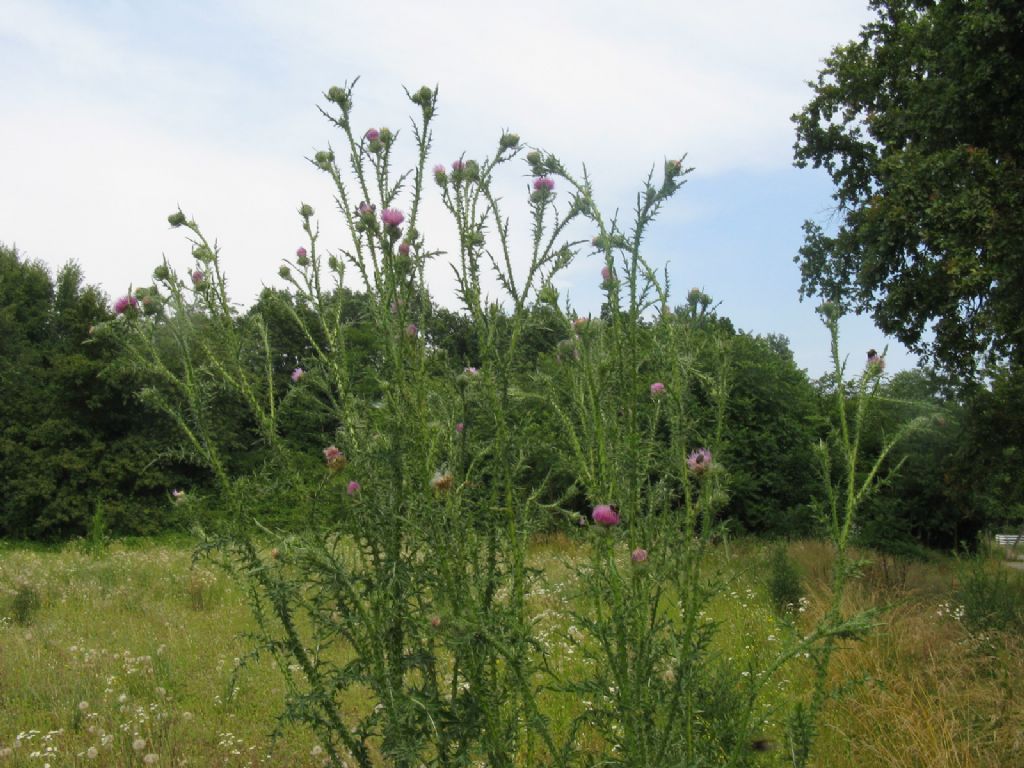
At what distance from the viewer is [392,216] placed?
2.03m

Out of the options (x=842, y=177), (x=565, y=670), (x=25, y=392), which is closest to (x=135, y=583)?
(x=565, y=670)

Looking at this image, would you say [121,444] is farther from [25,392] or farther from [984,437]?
[984,437]

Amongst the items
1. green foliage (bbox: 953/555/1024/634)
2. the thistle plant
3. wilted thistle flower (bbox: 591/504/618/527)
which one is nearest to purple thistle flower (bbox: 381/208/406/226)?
the thistle plant

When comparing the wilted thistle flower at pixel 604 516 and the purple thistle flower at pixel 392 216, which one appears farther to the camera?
the purple thistle flower at pixel 392 216

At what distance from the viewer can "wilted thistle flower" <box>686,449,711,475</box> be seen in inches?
84.0

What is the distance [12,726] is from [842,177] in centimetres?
1166

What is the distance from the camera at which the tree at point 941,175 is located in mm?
7734

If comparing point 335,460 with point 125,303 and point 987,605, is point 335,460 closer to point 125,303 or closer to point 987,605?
point 125,303

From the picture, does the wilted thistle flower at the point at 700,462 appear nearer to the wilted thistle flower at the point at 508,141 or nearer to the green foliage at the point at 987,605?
the wilted thistle flower at the point at 508,141

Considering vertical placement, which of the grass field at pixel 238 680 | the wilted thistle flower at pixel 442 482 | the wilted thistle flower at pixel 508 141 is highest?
the wilted thistle flower at pixel 508 141

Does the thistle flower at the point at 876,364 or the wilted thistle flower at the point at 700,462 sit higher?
the thistle flower at the point at 876,364

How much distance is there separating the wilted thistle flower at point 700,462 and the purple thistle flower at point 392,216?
98 cm

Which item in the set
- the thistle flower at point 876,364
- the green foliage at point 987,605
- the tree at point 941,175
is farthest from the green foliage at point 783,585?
the thistle flower at point 876,364

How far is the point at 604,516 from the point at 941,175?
8.15 metres
